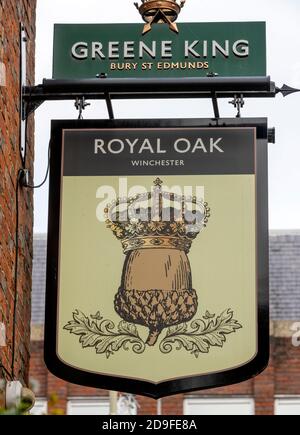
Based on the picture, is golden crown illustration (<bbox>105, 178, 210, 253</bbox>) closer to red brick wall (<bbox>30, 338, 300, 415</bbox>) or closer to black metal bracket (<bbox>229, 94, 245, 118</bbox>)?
black metal bracket (<bbox>229, 94, 245, 118</bbox>)

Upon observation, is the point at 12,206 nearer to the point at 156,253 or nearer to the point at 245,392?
the point at 156,253

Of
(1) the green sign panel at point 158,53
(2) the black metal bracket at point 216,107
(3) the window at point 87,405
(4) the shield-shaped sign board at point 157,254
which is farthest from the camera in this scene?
(3) the window at point 87,405

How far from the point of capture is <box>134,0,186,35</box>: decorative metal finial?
1065cm

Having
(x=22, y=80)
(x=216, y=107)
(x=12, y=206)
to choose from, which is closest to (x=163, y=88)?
(x=216, y=107)

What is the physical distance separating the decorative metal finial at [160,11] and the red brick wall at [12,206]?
3.01 ft

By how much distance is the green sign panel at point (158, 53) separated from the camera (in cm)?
1072

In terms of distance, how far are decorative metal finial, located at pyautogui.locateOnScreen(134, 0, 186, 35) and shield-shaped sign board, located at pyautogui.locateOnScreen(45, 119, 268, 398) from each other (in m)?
0.85

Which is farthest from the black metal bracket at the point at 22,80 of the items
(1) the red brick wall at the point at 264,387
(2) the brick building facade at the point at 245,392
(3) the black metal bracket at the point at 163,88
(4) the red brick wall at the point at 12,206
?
(1) the red brick wall at the point at 264,387

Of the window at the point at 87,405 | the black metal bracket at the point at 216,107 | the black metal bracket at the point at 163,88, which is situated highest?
the black metal bracket at the point at 163,88

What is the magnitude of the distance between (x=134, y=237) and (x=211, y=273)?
22.5 inches

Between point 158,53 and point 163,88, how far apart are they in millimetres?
327

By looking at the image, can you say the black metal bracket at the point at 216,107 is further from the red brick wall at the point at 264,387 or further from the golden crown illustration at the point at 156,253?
the red brick wall at the point at 264,387

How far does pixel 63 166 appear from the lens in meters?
10.2

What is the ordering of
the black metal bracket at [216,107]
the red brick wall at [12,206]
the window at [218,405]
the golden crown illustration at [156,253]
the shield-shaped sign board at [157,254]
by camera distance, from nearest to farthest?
the shield-shaped sign board at [157,254] → the golden crown illustration at [156,253] → the red brick wall at [12,206] → the black metal bracket at [216,107] → the window at [218,405]
